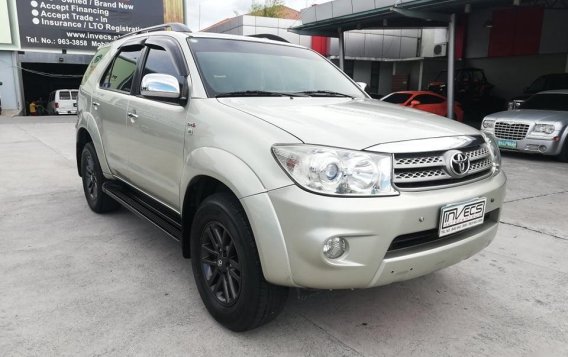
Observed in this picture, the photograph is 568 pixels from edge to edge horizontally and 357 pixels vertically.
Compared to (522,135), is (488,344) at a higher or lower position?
lower

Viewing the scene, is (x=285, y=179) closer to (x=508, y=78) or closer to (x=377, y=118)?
(x=377, y=118)

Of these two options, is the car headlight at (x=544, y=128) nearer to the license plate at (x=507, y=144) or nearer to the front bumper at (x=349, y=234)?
the license plate at (x=507, y=144)

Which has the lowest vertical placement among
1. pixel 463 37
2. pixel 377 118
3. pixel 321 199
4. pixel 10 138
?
pixel 10 138

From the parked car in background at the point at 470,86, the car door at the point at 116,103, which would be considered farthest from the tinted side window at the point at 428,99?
the car door at the point at 116,103

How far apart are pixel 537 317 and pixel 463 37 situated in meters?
21.8

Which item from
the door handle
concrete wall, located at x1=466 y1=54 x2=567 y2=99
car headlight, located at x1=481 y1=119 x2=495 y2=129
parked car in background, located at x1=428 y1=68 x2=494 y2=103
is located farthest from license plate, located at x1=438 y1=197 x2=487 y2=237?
concrete wall, located at x1=466 y1=54 x2=567 y2=99

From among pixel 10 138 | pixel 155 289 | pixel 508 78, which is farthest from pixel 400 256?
pixel 508 78

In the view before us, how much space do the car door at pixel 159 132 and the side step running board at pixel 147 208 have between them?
0.31 ft

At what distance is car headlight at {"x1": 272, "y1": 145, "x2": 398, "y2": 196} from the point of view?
213 centimetres

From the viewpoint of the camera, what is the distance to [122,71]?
424 centimetres

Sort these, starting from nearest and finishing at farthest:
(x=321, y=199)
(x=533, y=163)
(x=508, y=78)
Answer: (x=321, y=199)
(x=533, y=163)
(x=508, y=78)

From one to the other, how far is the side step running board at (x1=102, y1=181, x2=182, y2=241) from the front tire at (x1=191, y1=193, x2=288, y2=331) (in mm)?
371

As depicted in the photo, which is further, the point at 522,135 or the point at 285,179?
the point at 522,135

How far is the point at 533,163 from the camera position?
876cm
